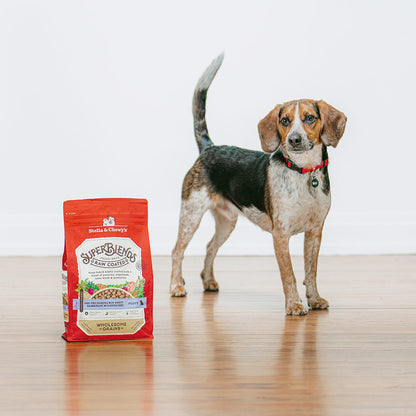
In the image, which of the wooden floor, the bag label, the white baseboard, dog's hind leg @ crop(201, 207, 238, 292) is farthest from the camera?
the white baseboard

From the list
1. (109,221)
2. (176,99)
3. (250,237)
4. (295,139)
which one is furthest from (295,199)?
(176,99)

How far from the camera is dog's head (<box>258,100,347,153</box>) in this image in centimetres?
234

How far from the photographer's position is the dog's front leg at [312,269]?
2.56 meters

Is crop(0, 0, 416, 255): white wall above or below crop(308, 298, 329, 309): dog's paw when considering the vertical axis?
above

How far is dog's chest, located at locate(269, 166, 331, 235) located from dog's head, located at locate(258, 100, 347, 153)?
0.13 metres

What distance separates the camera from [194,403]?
4.67 feet

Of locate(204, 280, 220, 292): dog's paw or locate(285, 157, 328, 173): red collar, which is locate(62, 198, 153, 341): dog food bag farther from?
locate(204, 280, 220, 292): dog's paw

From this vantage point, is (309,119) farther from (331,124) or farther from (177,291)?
(177,291)

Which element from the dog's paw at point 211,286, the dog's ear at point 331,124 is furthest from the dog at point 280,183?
the dog's paw at point 211,286

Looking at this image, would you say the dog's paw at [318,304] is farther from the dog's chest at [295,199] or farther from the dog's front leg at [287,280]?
the dog's chest at [295,199]

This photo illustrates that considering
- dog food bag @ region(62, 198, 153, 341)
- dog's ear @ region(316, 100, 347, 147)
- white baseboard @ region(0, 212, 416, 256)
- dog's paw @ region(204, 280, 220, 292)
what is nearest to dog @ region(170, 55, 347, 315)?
dog's ear @ region(316, 100, 347, 147)

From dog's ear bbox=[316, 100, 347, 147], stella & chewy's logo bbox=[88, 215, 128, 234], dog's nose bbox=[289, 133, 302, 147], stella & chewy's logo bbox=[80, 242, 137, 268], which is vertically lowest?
stella & chewy's logo bbox=[80, 242, 137, 268]

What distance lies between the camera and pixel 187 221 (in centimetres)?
294

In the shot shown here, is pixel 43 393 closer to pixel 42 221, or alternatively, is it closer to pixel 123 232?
pixel 123 232
